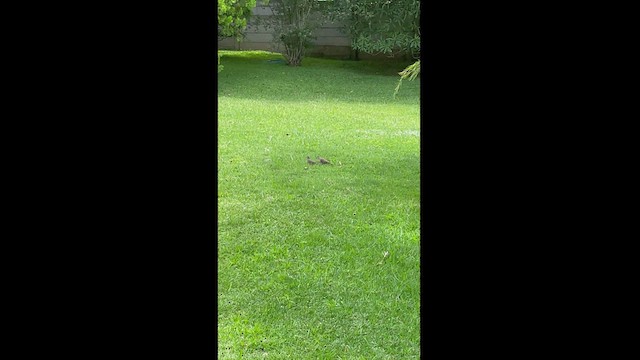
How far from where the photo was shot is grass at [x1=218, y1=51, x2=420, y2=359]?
8.19 feet

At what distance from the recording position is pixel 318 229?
370cm

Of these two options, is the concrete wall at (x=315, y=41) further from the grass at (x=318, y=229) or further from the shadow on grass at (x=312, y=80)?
the grass at (x=318, y=229)

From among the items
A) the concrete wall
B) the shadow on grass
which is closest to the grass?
the shadow on grass

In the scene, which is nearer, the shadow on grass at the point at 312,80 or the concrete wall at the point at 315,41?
the shadow on grass at the point at 312,80

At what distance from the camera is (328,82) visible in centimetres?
892

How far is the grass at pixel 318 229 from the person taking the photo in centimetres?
250

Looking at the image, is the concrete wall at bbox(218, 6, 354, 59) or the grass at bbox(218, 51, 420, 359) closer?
the grass at bbox(218, 51, 420, 359)

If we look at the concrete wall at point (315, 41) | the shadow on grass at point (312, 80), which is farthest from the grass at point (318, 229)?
the concrete wall at point (315, 41)

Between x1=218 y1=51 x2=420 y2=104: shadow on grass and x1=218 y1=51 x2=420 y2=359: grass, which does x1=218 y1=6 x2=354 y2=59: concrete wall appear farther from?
x1=218 y1=51 x2=420 y2=359: grass

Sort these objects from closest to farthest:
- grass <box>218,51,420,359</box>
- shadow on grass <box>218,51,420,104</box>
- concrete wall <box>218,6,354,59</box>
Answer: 1. grass <box>218,51,420,359</box>
2. shadow on grass <box>218,51,420,104</box>
3. concrete wall <box>218,6,354,59</box>

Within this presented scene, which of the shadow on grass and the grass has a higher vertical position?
the shadow on grass

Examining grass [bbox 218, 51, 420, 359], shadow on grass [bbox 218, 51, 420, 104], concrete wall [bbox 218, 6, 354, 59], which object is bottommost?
grass [bbox 218, 51, 420, 359]
